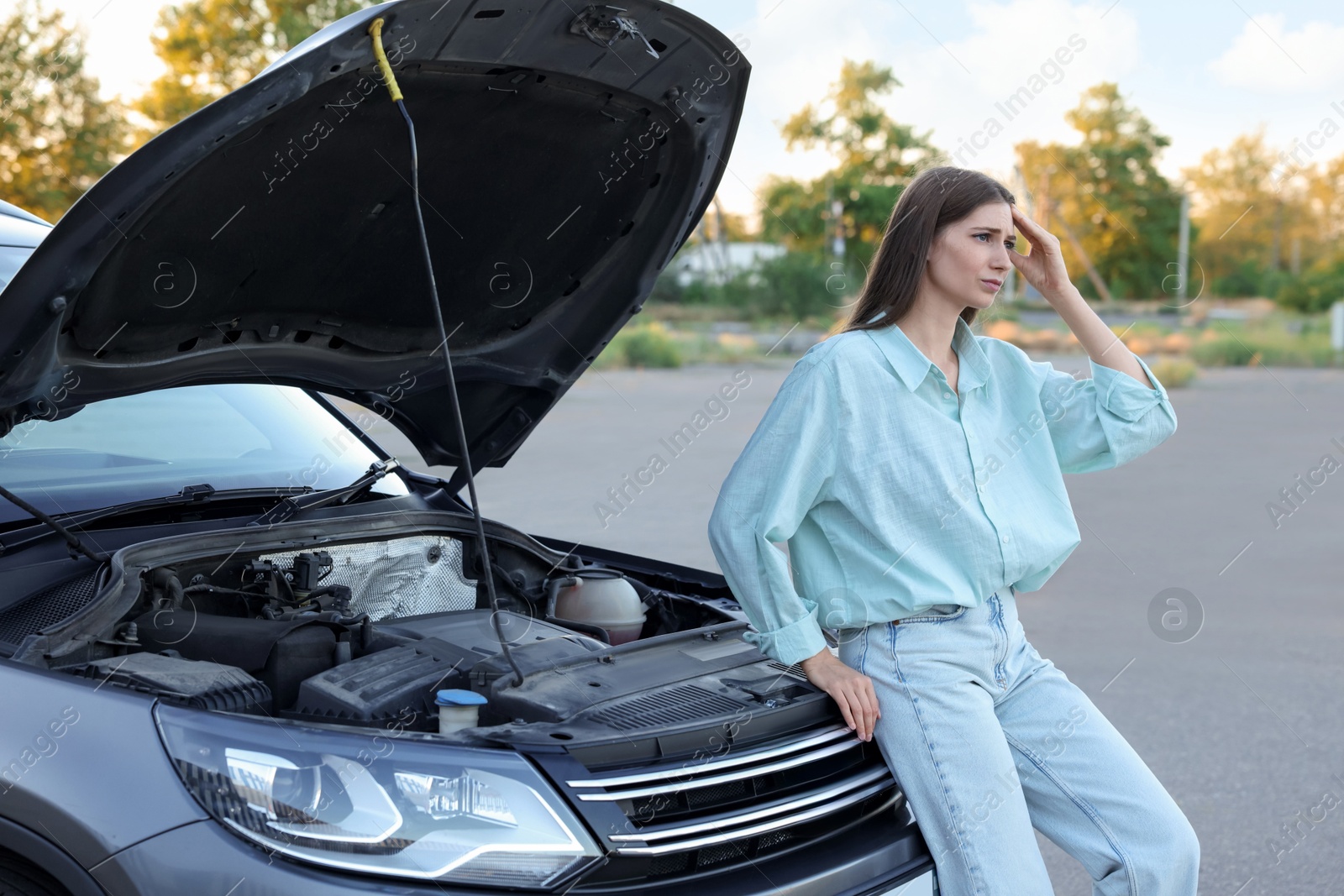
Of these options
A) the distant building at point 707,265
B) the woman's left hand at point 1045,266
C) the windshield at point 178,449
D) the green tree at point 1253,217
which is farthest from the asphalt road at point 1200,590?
the green tree at point 1253,217

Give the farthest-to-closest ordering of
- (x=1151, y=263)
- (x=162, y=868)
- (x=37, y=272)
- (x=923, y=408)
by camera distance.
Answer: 1. (x=1151, y=263)
2. (x=923, y=408)
3. (x=37, y=272)
4. (x=162, y=868)

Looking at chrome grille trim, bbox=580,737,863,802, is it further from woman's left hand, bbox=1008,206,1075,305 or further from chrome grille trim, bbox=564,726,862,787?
woman's left hand, bbox=1008,206,1075,305

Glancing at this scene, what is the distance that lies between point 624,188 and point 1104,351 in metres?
1.35

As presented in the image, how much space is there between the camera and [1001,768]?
89.4 inches

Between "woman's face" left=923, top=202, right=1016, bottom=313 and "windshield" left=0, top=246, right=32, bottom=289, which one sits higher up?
"windshield" left=0, top=246, right=32, bottom=289

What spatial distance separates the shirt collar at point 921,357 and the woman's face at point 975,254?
0.46ft

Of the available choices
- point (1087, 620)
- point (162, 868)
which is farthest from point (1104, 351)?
point (1087, 620)

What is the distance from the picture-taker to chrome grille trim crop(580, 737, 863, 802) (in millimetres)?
1986

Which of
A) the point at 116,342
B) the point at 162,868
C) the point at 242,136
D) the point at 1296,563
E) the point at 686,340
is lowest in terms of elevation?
the point at 1296,563

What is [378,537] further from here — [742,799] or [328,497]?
[742,799]

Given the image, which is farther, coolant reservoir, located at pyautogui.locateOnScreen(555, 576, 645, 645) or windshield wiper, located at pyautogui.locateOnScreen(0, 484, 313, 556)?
coolant reservoir, located at pyautogui.locateOnScreen(555, 576, 645, 645)

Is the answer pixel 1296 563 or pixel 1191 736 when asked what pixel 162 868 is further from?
pixel 1296 563

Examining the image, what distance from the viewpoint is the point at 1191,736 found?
456 centimetres

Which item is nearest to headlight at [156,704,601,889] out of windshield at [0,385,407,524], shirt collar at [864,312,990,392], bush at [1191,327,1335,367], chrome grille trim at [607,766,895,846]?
chrome grille trim at [607,766,895,846]
